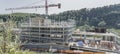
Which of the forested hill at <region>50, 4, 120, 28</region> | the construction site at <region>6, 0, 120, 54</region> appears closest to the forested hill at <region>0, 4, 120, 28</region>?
the forested hill at <region>50, 4, 120, 28</region>

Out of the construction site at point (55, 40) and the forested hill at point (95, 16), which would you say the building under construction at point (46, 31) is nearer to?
the construction site at point (55, 40)

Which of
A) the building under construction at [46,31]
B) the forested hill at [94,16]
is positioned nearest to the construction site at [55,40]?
the building under construction at [46,31]

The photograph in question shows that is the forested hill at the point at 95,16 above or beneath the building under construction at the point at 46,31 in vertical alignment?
above

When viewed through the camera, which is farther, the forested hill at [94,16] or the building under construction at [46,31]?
the forested hill at [94,16]

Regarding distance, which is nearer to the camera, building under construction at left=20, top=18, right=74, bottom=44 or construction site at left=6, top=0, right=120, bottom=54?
construction site at left=6, top=0, right=120, bottom=54

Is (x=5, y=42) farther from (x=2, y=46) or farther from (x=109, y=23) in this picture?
Answer: (x=109, y=23)

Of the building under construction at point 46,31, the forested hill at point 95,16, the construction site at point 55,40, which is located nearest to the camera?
the construction site at point 55,40

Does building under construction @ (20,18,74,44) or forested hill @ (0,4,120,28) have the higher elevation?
forested hill @ (0,4,120,28)

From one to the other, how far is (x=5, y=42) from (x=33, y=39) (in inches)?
1155

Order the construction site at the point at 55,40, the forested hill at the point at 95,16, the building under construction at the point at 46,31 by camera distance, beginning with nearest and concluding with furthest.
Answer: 1. the construction site at the point at 55,40
2. the building under construction at the point at 46,31
3. the forested hill at the point at 95,16

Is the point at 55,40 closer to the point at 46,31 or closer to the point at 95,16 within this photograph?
the point at 46,31

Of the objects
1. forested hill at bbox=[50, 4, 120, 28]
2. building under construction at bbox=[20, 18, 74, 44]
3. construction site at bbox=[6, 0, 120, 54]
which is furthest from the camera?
forested hill at bbox=[50, 4, 120, 28]

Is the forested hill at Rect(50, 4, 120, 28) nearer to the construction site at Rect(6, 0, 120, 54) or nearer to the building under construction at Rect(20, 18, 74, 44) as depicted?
the construction site at Rect(6, 0, 120, 54)

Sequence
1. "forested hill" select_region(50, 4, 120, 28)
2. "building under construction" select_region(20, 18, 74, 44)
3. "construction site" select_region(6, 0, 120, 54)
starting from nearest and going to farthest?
"construction site" select_region(6, 0, 120, 54) < "building under construction" select_region(20, 18, 74, 44) < "forested hill" select_region(50, 4, 120, 28)
